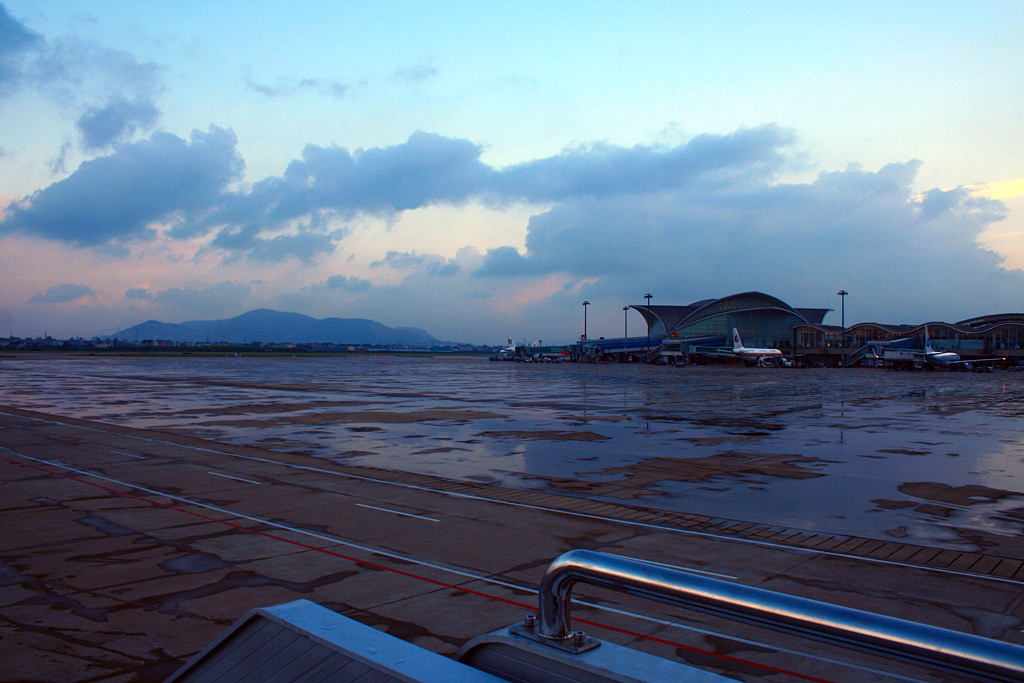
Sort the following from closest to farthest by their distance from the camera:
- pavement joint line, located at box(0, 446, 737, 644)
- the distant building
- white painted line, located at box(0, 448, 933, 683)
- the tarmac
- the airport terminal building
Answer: white painted line, located at box(0, 448, 933, 683), the tarmac, pavement joint line, located at box(0, 446, 737, 644), the airport terminal building, the distant building

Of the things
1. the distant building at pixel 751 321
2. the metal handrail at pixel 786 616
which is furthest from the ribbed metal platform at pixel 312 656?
the distant building at pixel 751 321

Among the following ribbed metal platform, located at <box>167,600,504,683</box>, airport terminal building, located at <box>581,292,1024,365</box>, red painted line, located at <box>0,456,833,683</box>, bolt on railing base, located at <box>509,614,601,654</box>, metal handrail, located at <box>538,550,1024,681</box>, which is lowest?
red painted line, located at <box>0,456,833,683</box>

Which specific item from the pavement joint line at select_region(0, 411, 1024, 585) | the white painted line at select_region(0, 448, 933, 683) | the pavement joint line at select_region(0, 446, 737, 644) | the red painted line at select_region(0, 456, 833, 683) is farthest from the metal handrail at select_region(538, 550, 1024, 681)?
the pavement joint line at select_region(0, 411, 1024, 585)

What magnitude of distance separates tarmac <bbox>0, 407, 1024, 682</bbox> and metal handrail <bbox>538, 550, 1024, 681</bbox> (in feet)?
13.3

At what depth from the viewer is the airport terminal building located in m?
130

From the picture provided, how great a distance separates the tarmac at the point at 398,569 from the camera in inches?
279

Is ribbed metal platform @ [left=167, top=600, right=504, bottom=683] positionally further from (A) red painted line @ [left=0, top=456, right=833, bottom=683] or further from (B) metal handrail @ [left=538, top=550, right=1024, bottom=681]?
(A) red painted line @ [left=0, top=456, right=833, bottom=683]

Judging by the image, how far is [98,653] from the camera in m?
6.90

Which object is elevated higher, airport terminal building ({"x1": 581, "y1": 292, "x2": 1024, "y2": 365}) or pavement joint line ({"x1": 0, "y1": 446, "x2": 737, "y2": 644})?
airport terminal building ({"x1": 581, "y1": 292, "x2": 1024, "y2": 365})

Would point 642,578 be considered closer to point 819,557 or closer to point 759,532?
point 819,557

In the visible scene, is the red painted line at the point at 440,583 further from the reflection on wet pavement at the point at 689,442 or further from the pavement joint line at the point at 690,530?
Answer: the reflection on wet pavement at the point at 689,442

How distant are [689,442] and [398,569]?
14.8 meters

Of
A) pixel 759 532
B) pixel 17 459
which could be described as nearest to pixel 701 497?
pixel 759 532

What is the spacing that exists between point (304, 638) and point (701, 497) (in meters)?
11.9
